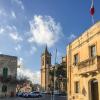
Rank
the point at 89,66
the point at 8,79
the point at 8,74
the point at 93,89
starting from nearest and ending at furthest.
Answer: the point at 89,66, the point at 93,89, the point at 8,79, the point at 8,74

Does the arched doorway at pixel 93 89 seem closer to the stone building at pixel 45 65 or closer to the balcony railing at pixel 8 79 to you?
the balcony railing at pixel 8 79

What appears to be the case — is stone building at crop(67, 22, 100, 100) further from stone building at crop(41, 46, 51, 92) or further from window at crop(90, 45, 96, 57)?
stone building at crop(41, 46, 51, 92)

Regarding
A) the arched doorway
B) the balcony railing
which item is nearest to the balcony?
the arched doorway

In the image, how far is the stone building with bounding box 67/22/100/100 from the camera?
26.5 m

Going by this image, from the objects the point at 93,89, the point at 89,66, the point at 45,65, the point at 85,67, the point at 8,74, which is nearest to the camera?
the point at 89,66

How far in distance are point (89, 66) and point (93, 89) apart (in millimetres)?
3082

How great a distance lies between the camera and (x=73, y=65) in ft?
109

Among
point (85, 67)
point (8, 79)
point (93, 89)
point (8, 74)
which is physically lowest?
point (93, 89)

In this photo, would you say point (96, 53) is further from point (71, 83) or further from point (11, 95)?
point (11, 95)

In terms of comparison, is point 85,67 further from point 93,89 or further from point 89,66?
point 93,89

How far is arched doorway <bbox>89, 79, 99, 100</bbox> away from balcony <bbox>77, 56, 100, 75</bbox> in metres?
1.25

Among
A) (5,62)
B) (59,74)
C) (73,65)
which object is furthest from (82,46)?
(59,74)

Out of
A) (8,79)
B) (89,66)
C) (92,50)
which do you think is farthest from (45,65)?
(89,66)

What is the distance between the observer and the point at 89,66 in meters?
26.5
